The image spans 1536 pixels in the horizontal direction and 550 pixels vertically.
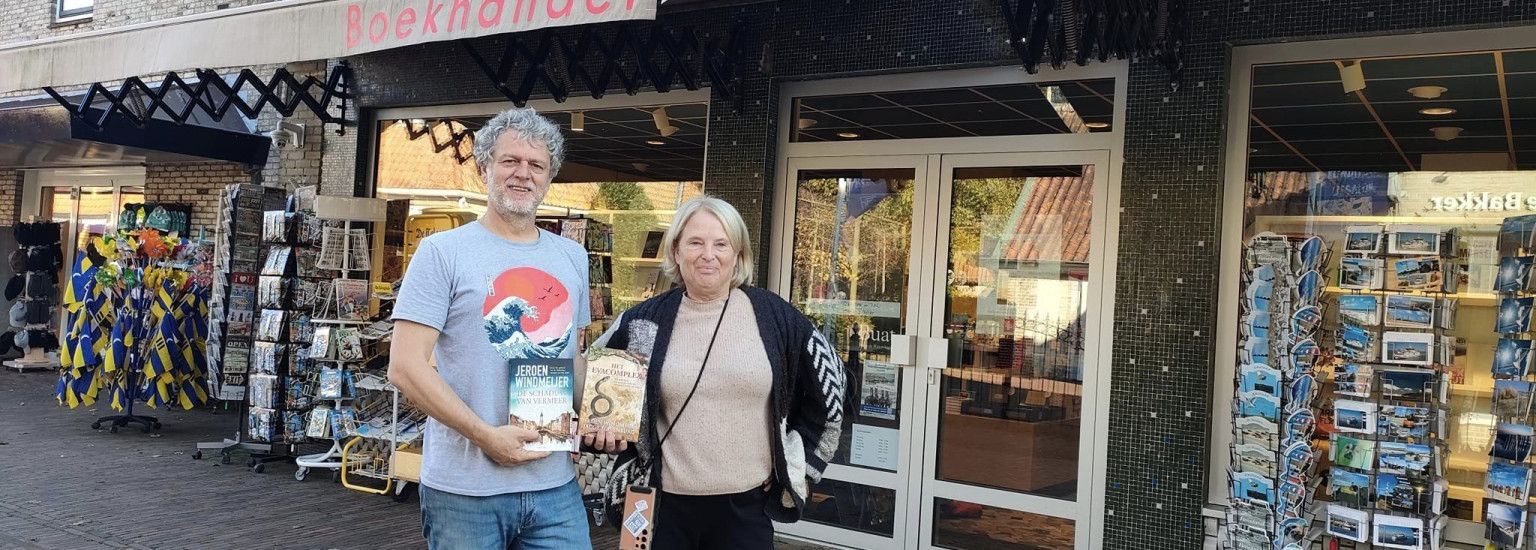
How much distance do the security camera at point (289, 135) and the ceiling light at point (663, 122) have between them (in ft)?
11.9

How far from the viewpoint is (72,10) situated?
45.8 ft

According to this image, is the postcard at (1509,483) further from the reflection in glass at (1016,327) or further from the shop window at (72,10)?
the shop window at (72,10)

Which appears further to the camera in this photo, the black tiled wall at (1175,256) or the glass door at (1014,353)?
the glass door at (1014,353)

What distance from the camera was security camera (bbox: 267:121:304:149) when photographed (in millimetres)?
9594

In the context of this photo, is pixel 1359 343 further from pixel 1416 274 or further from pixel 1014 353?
pixel 1014 353

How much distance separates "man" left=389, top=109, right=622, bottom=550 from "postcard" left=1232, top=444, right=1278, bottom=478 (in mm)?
3487

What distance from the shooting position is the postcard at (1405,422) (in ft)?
16.3

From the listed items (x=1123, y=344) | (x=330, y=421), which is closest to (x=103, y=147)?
(x=330, y=421)

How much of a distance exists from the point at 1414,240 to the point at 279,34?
6717 millimetres

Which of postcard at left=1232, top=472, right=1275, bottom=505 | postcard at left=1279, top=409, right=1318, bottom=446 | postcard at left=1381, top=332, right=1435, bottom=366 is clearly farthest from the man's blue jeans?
postcard at left=1381, top=332, right=1435, bottom=366

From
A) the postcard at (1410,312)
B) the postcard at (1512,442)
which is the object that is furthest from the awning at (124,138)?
the postcard at (1512,442)

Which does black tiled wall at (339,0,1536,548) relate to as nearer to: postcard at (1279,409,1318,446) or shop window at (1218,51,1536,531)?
shop window at (1218,51,1536,531)

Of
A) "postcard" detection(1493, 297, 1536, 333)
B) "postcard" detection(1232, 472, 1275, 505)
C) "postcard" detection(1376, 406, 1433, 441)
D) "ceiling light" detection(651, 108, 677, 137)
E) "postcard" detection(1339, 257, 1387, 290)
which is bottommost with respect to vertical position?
"postcard" detection(1232, 472, 1275, 505)

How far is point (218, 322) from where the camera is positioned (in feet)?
29.9
